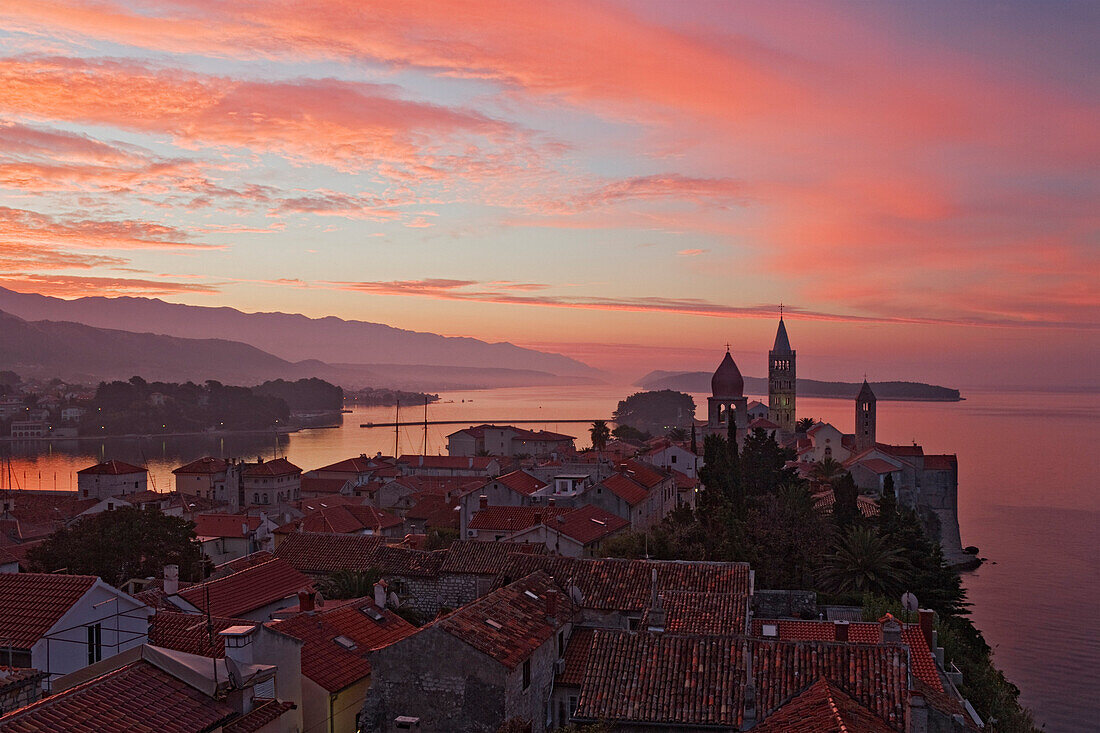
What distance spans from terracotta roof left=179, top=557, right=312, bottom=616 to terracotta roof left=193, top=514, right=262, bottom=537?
59.3 feet

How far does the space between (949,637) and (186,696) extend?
1886 centimetres

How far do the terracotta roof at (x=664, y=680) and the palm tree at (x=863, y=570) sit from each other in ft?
53.4

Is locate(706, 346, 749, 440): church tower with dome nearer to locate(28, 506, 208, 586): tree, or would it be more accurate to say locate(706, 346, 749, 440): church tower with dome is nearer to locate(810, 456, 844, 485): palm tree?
locate(810, 456, 844, 485): palm tree

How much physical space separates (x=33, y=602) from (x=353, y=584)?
875 cm

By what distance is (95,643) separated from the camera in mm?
15289

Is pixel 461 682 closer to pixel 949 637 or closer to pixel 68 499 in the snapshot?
pixel 949 637

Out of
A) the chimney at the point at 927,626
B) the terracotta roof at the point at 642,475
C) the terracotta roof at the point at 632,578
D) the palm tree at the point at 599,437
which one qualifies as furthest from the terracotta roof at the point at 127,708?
the palm tree at the point at 599,437

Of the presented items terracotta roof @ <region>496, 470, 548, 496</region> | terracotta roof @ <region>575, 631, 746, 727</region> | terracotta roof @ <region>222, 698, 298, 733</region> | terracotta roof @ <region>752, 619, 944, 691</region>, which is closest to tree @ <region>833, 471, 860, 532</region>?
terracotta roof @ <region>496, 470, 548, 496</region>

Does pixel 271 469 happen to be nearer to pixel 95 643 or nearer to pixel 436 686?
pixel 95 643

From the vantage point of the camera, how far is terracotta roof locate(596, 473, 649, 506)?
36750mm

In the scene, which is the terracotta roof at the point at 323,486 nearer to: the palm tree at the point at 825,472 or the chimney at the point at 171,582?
the palm tree at the point at 825,472

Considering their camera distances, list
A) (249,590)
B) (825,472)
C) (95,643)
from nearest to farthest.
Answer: (95,643)
(249,590)
(825,472)

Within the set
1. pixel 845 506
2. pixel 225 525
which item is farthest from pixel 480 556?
pixel 225 525

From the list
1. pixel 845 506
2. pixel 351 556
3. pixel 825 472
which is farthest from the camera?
pixel 825 472
